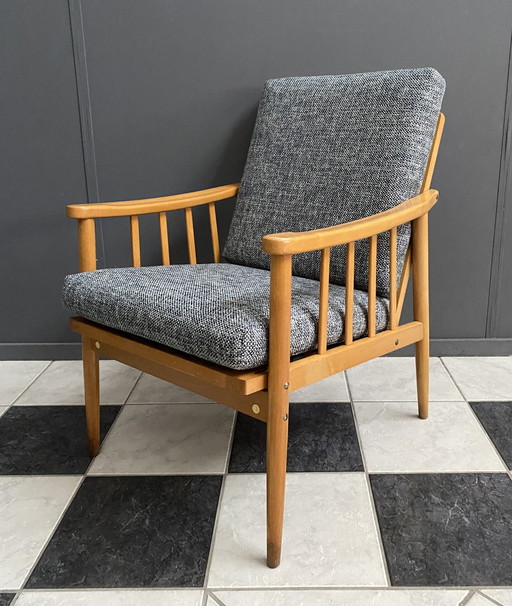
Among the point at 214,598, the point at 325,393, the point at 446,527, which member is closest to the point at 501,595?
the point at 446,527

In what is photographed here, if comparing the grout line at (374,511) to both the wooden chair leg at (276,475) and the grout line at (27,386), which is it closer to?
the wooden chair leg at (276,475)

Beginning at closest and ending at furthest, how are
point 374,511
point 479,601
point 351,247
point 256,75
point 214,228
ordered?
point 479,601 → point 351,247 → point 374,511 → point 214,228 → point 256,75

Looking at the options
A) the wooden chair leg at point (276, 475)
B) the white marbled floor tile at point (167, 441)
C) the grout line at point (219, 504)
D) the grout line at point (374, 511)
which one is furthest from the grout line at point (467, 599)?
the white marbled floor tile at point (167, 441)

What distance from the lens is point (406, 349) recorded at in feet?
5.95

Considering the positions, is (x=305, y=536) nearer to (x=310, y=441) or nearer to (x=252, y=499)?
(x=252, y=499)

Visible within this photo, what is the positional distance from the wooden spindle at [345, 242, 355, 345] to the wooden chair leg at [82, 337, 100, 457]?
1.78 feet

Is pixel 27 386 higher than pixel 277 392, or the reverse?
pixel 277 392

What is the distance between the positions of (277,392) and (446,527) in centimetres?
43

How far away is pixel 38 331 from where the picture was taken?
72.8 inches

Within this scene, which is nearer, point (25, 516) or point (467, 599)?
point (467, 599)

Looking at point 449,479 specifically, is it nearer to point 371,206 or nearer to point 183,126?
point 371,206

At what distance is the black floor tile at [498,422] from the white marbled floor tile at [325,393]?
334 millimetres

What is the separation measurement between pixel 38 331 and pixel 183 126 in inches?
31.3

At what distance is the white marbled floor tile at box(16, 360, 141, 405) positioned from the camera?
Result: 5.19ft
